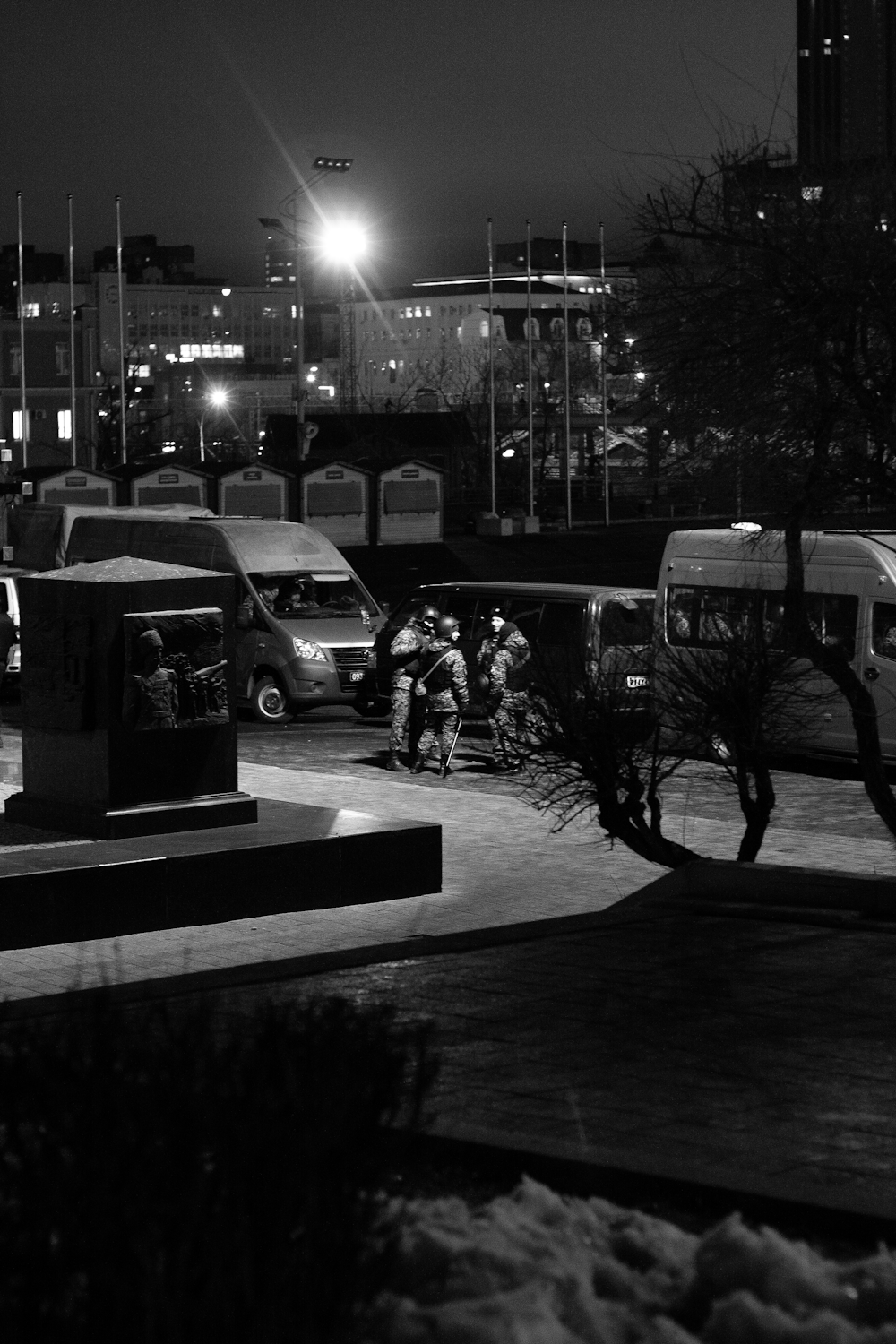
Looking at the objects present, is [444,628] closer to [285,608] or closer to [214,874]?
[285,608]

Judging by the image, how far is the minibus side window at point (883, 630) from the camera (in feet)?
57.3

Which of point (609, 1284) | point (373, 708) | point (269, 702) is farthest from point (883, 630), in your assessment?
point (609, 1284)

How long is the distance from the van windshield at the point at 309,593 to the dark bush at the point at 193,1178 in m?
20.0

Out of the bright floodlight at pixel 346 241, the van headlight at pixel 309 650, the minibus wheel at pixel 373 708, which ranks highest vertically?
the bright floodlight at pixel 346 241

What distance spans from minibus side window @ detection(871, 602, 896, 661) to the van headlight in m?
7.61

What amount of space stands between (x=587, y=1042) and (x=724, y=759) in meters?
4.19

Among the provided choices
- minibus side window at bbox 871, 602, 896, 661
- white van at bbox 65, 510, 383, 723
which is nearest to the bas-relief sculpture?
minibus side window at bbox 871, 602, 896, 661

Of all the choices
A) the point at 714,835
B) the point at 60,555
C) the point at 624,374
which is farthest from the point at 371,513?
the point at 624,374

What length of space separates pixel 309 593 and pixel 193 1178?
21.3 metres

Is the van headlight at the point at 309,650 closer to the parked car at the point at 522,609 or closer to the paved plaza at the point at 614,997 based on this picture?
the parked car at the point at 522,609

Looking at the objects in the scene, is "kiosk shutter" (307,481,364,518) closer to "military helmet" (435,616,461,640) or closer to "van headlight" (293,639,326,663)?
"van headlight" (293,639,326,663)

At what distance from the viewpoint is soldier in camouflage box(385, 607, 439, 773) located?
57.8ft

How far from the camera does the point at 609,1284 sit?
3.71 metres

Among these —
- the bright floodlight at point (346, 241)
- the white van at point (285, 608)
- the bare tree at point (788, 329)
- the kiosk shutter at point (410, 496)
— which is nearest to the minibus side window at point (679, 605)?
the white van at point (285, 608)
